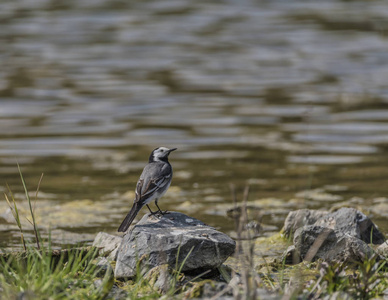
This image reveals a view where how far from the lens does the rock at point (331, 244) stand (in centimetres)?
560

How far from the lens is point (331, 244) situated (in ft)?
19.3

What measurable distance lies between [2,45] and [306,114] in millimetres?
18171

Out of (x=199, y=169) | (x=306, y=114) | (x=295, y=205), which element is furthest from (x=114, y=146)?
(x=306, y=114)

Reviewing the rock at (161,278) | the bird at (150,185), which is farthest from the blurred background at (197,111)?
the rock at (161,278)

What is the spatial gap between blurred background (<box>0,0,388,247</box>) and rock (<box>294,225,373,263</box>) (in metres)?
0.53

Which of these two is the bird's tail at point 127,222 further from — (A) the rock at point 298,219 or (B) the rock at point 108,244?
(A) the rock at point 298,219

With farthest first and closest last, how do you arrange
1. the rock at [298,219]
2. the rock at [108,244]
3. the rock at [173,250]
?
1. the rock at [298,219]
2. the rock at [108,244]
3. the rock at [173,250]

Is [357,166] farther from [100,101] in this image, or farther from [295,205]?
[100,101]

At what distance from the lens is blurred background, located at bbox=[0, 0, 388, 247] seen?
9.41 metres

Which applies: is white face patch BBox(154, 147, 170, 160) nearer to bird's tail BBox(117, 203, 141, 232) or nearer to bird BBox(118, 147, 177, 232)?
bird BBox(118, 147, 177, 232)

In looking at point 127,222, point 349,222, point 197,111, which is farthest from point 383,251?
point 197,111

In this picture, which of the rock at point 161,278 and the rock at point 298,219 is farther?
the rock at point 298,219

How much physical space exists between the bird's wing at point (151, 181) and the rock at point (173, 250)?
46cm

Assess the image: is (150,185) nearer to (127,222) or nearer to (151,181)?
(151,181)
